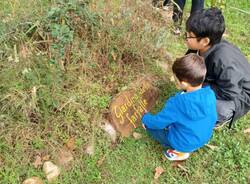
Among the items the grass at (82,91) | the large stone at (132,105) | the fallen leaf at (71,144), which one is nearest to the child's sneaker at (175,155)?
the grass at (82,91)

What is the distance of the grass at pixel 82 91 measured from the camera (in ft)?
8.90

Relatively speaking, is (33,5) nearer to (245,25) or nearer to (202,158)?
(202,158)

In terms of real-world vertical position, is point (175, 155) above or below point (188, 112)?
below

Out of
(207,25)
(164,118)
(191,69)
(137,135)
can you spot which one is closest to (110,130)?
(137,135)

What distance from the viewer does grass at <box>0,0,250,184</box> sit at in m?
2.71

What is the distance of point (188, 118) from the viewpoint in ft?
8.93

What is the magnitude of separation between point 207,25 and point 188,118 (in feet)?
2.65

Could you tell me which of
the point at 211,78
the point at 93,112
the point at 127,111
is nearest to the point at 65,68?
the point at 93,112

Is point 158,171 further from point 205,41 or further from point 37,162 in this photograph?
point 205,41

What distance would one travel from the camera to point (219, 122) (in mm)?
3223

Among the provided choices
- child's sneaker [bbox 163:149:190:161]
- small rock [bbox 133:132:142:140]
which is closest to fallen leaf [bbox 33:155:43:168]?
small rock [bbox 133:132:142:140]

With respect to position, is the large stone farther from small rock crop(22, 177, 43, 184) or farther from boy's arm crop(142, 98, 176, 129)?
small rock crop(22, 177, 43, 184)

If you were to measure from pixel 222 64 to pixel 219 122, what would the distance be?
542 millimetres

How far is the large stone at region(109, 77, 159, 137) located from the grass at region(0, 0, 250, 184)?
0.07 meters
